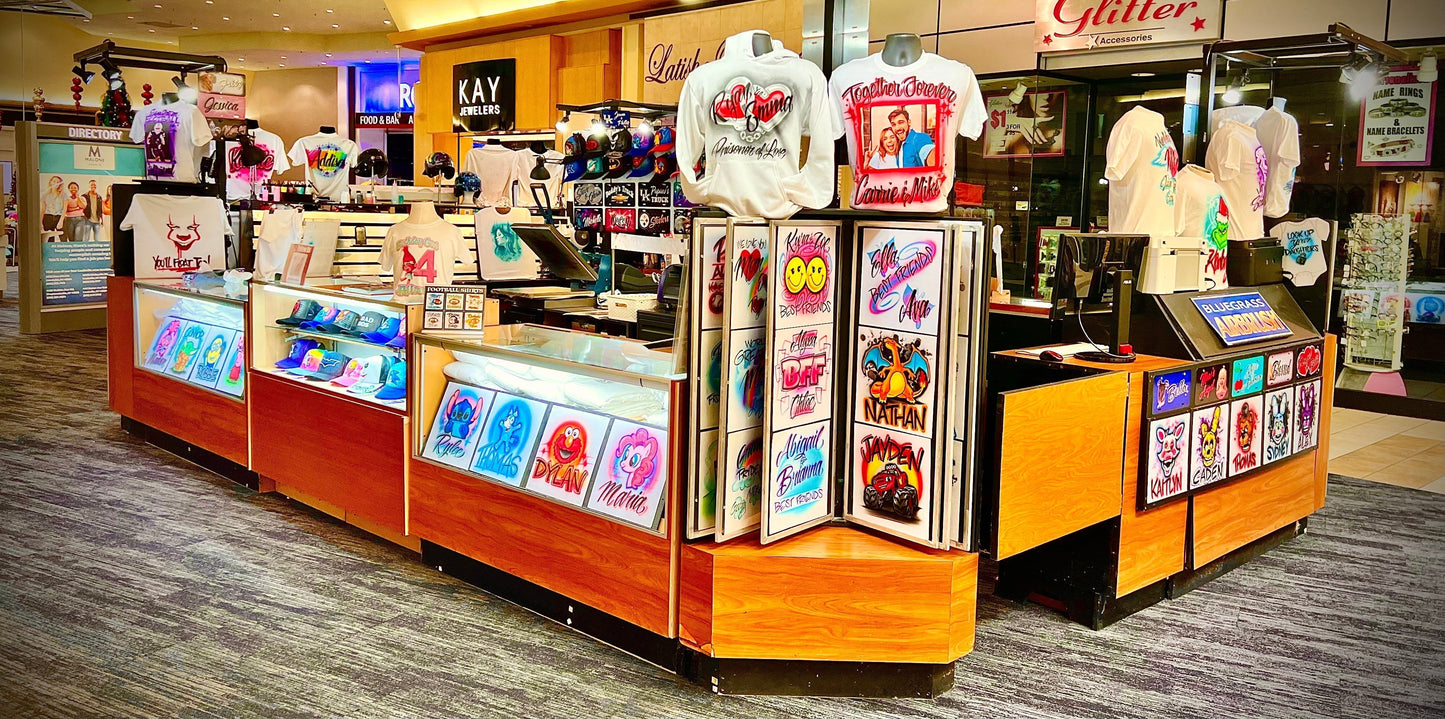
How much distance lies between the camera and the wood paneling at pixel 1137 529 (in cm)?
384

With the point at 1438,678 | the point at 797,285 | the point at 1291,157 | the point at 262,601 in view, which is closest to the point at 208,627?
the point at 262,601

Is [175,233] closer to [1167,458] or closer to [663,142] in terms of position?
[663,142]

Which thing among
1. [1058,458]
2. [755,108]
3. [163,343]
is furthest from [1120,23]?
[163,343]

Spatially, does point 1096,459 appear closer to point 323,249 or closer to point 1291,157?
point 1291,157

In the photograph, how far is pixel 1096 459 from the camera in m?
3.71

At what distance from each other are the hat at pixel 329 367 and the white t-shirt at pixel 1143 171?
12.2 ft

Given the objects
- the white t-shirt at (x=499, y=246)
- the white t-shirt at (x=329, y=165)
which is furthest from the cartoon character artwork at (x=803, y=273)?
the white t-shirt at (x=329, y=165)

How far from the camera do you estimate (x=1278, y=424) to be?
464 centimetres

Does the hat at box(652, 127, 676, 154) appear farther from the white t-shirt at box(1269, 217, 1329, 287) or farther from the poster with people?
the poster with people

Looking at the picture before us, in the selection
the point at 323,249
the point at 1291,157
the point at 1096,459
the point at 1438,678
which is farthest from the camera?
the point at 1291,157

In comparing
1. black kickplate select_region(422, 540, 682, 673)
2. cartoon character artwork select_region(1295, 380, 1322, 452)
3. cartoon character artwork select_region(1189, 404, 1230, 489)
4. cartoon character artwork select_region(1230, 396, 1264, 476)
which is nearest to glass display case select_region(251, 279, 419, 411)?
black kickplate select_region(422, 540, 682, 673)

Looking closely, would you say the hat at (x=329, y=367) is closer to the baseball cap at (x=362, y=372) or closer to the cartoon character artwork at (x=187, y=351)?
the baseball cap at (x=362, y=372)

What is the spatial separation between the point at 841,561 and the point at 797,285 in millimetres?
856

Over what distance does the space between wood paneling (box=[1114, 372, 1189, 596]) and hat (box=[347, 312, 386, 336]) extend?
3118mm
